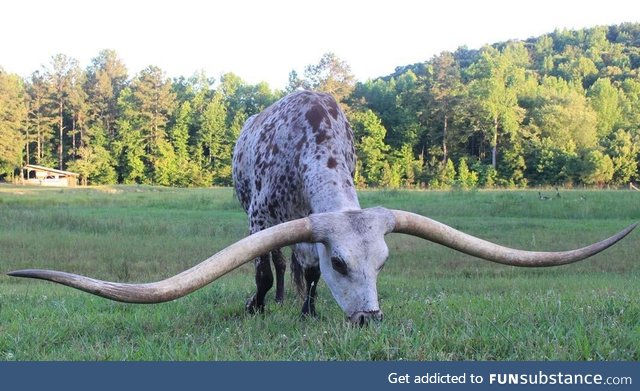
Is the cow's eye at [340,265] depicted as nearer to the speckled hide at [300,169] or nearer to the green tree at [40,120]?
the speckled hide at [300,169]

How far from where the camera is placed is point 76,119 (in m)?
73.5

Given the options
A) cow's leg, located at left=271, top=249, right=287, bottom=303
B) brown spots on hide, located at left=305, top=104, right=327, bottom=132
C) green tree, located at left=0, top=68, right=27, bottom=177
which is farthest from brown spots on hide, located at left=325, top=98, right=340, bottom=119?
green tree, located at left=0, top=68, right=27, bottom=177

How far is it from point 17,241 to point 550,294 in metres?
12.7

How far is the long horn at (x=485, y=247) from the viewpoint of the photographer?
450cm

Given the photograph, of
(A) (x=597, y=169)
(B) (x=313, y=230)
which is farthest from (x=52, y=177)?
(B) (x=313, y=230)

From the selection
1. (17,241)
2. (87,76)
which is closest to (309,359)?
(17,241)

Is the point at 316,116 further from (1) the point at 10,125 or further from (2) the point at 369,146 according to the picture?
(1) the point at 10,125

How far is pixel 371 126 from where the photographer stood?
207 ft

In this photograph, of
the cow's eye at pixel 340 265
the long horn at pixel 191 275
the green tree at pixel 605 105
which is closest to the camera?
the long horn at pixel 191 275

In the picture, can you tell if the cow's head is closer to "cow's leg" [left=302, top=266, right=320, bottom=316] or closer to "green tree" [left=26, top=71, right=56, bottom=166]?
"cow's leg" [left=302, top=266, right=320, bottom=316]

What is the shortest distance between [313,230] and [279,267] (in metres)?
2.42

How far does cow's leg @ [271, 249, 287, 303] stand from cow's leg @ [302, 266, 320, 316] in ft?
3.22

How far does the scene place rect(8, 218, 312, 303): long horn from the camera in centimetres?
337

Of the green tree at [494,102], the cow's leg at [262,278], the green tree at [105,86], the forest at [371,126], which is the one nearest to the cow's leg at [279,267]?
the cow's leg at [262,278]
